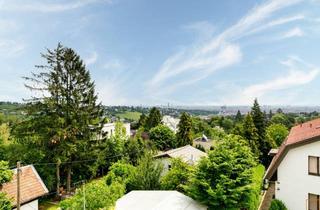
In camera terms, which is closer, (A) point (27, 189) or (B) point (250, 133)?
(A) point (27, 189)

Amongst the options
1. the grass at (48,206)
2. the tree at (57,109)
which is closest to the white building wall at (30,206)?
the grass at (48,206)

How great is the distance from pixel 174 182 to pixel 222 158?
7.32m

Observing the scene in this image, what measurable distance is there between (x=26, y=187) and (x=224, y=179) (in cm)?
1308

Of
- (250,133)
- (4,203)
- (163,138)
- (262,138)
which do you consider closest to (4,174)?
(4,203)

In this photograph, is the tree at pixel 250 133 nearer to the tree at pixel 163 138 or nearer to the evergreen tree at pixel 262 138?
the evergreen tree at pixel 262 138

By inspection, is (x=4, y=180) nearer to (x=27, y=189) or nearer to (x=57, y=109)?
(x=27, y=189)

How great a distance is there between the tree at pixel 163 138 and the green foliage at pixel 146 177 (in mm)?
28180

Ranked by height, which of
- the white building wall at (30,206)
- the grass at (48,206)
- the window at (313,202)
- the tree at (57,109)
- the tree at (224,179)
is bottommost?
the grass at (48,206)

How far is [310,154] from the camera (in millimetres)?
19359

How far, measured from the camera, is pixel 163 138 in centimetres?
5756

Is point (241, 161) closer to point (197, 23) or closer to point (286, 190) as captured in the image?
point (286, 190)

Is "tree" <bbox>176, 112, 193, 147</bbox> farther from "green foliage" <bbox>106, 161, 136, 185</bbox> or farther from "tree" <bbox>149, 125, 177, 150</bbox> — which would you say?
"green foliage" <bbox>106, 161, 136, 185</bbox>

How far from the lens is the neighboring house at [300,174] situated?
755 inches

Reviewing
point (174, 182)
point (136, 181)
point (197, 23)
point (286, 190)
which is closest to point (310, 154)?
point (286, 190)
